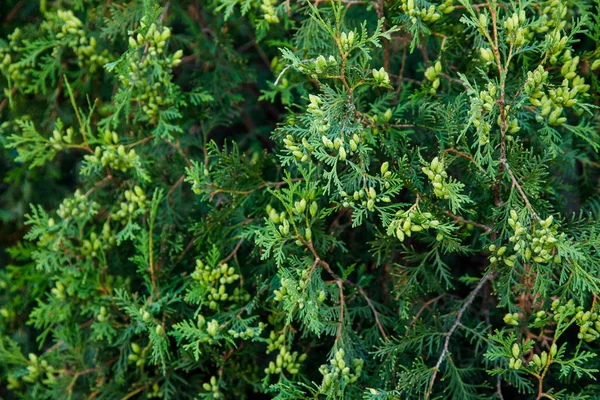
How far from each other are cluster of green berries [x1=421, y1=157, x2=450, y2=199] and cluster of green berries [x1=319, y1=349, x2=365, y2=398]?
1.42ft

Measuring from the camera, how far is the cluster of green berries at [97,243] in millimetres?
1929

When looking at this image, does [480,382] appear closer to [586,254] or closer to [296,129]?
[586,254]

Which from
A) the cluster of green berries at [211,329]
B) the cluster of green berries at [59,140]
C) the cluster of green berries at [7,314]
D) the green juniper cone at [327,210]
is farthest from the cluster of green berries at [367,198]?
the cluster of green berries at [7,314]

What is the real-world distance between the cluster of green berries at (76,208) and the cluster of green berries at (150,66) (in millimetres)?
299

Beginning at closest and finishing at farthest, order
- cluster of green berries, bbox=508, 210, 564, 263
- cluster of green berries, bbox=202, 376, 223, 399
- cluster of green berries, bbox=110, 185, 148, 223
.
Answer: cluster of green berries, bbox=508, 210, 564, 263 → cluster of green berries, bbox=202, 376, 223, 399 → cluster of green berries, bbox=110, 185, 148, 223

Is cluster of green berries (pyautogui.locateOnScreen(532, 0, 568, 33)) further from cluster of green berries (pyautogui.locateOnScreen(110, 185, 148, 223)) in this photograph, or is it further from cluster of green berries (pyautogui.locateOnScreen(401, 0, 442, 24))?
cluster of green berries (pyautogui.locateOnScreen(110, 185, 148, 223))

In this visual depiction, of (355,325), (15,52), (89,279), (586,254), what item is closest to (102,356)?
(89,279)

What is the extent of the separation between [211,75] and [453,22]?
75cm

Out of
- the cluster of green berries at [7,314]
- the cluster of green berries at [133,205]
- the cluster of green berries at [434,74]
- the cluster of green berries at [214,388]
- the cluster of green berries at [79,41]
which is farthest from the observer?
the cluster of green berries at [7,314]

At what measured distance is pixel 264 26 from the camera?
1854 millimetres

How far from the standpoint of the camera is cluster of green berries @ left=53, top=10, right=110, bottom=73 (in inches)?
79.0

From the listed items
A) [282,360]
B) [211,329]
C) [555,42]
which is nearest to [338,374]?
[282,360]

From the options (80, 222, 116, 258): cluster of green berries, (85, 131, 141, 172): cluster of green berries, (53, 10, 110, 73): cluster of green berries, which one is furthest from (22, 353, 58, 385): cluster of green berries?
(53, 10, 110, 73): cluster of green berries

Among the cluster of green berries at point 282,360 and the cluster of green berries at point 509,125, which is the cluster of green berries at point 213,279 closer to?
the cluster of green berries at point 282,360
